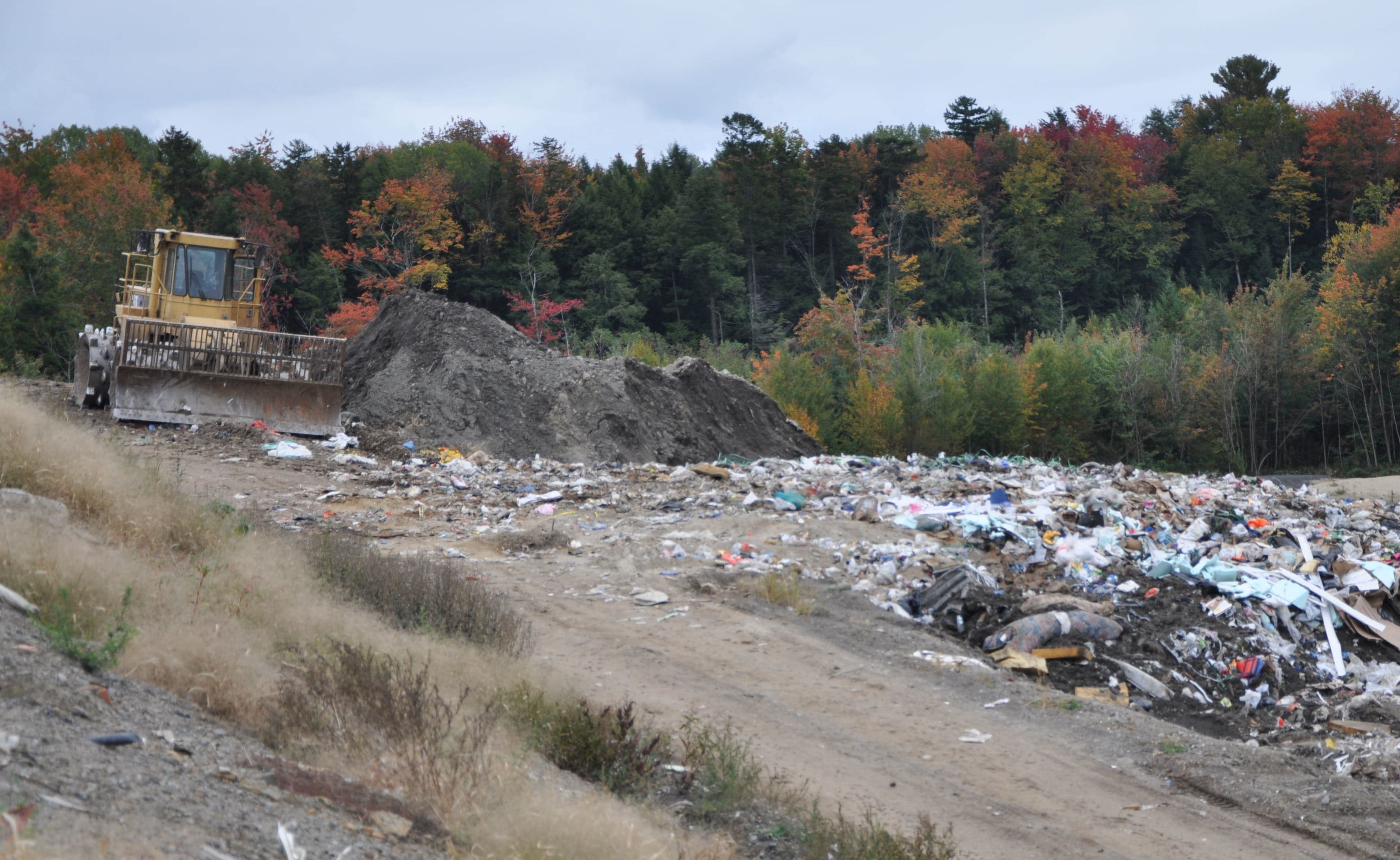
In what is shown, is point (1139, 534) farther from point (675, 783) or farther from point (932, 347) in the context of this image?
point (932, 347)

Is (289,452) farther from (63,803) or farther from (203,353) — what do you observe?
(63,803)

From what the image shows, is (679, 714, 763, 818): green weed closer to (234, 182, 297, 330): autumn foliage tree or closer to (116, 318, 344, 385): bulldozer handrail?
(116, 318, 344, 385): bulldozer handrail

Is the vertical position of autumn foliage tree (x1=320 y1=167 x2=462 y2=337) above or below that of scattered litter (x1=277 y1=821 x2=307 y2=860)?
above

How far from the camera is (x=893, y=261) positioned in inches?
1975

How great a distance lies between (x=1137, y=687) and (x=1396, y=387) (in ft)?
118

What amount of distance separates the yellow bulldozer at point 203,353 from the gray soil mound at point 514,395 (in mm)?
2076

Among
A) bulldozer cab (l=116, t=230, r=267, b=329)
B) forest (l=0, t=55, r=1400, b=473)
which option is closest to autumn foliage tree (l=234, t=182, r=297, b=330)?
forest (l=0, t=55, r=1400, b=473)

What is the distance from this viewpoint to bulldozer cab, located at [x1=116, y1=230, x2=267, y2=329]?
15.8 m

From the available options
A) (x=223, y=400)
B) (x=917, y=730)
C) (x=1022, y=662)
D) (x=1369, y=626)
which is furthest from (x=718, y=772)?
(x=223, y=400)

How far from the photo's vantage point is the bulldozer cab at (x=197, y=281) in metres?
15.8

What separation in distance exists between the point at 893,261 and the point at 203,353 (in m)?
39.7

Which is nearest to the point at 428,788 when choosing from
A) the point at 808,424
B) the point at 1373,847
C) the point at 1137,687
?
the point at 1373,847

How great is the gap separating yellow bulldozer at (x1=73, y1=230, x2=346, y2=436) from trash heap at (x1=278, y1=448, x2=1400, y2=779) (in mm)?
1392

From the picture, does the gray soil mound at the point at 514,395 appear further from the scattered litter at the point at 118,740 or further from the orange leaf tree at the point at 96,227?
the orange leaf tree at the point at 96,227
